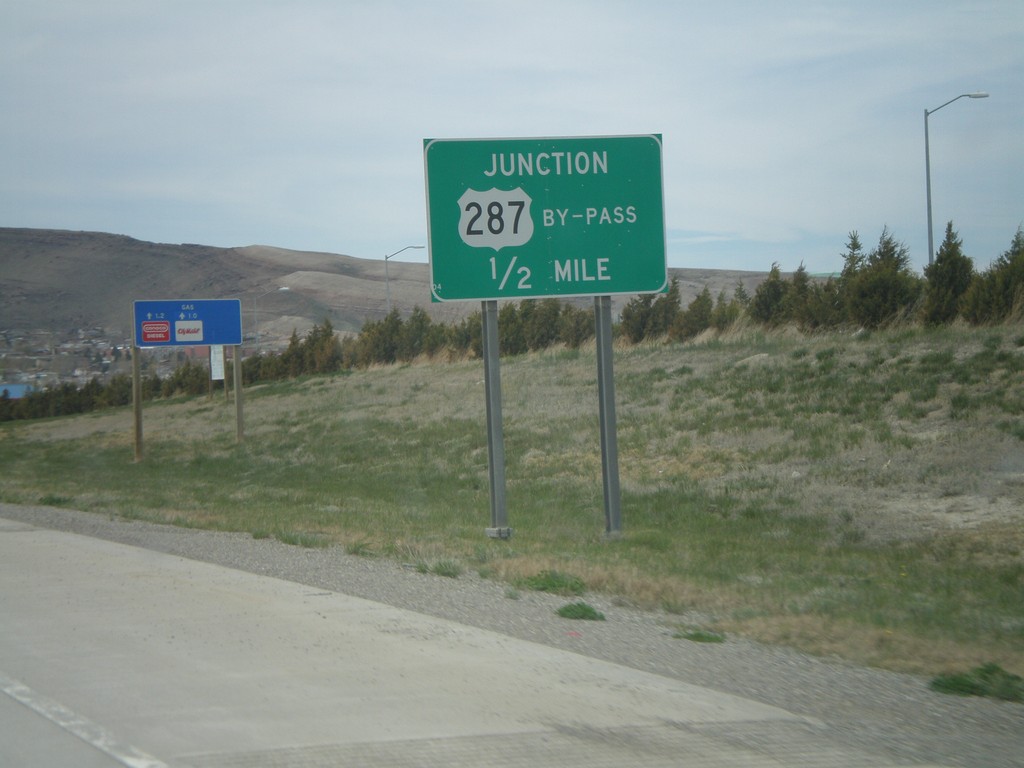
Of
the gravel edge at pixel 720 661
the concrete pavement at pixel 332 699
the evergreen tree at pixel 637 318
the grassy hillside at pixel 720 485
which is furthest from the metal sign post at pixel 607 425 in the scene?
the evergreen tree at pixel 637 318

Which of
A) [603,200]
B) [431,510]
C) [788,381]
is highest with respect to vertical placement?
[603,200]

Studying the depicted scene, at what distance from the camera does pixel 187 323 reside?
120 feet

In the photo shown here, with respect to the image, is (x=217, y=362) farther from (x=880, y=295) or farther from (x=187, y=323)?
(x=880, y=295)

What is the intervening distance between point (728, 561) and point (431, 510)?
756 cm

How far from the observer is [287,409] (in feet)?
153

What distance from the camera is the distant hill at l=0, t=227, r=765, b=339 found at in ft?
284

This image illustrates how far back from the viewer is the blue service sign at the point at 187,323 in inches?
1416

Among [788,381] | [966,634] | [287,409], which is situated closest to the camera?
[966,634]

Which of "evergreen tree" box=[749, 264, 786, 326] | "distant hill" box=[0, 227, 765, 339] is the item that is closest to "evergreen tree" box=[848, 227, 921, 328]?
"evergreen tree" box=[749, 264, 786, 326]

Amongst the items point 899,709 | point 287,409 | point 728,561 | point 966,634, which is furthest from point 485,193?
point 287,409

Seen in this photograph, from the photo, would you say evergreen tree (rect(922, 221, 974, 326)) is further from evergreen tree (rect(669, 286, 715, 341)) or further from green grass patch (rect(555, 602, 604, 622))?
green grass patch (rect(555, 602, 604, 622))

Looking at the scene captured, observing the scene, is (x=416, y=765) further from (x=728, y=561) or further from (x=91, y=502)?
(x=91, y=502)

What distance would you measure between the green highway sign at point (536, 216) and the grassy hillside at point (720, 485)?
343cm

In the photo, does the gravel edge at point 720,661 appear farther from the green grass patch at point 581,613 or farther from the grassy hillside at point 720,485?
the grassy hillside at point 720,485
